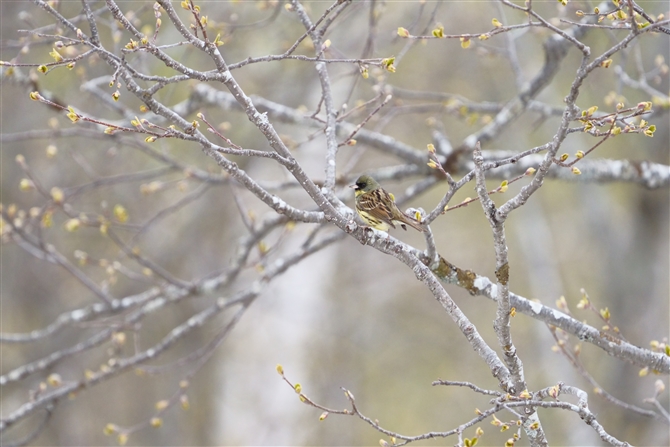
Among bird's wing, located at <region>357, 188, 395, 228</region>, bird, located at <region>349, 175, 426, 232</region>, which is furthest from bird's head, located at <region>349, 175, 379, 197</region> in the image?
bird's wing, located at <region>357, 188, 395, 228</region>

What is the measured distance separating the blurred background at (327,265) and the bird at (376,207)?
138 centimetres

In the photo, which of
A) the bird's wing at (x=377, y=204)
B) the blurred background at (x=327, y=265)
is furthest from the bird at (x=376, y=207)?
the blurred background at (x=327, y=265)

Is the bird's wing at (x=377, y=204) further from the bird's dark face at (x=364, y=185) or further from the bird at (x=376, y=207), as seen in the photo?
the bird's dark face at (x=364, y=185)

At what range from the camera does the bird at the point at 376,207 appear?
4.12m

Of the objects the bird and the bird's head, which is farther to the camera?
the bird's head

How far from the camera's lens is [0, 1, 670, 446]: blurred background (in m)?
8.07

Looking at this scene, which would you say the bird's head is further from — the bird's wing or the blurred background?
the blurred background

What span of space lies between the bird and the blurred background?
1.38 meters

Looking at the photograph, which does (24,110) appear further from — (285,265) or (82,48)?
(285,265)

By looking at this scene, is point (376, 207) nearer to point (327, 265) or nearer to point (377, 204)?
point (377, 204)

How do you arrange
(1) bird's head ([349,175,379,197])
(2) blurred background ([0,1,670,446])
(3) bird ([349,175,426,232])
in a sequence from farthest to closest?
(2) blurred background ([0,1,670,446]) < (1) bird's head ([349,175,379,197]) < (3) bird ([349,175,426,232])

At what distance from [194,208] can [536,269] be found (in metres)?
5.47

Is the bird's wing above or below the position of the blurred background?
below

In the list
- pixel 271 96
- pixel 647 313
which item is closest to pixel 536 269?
pixel 647 313
